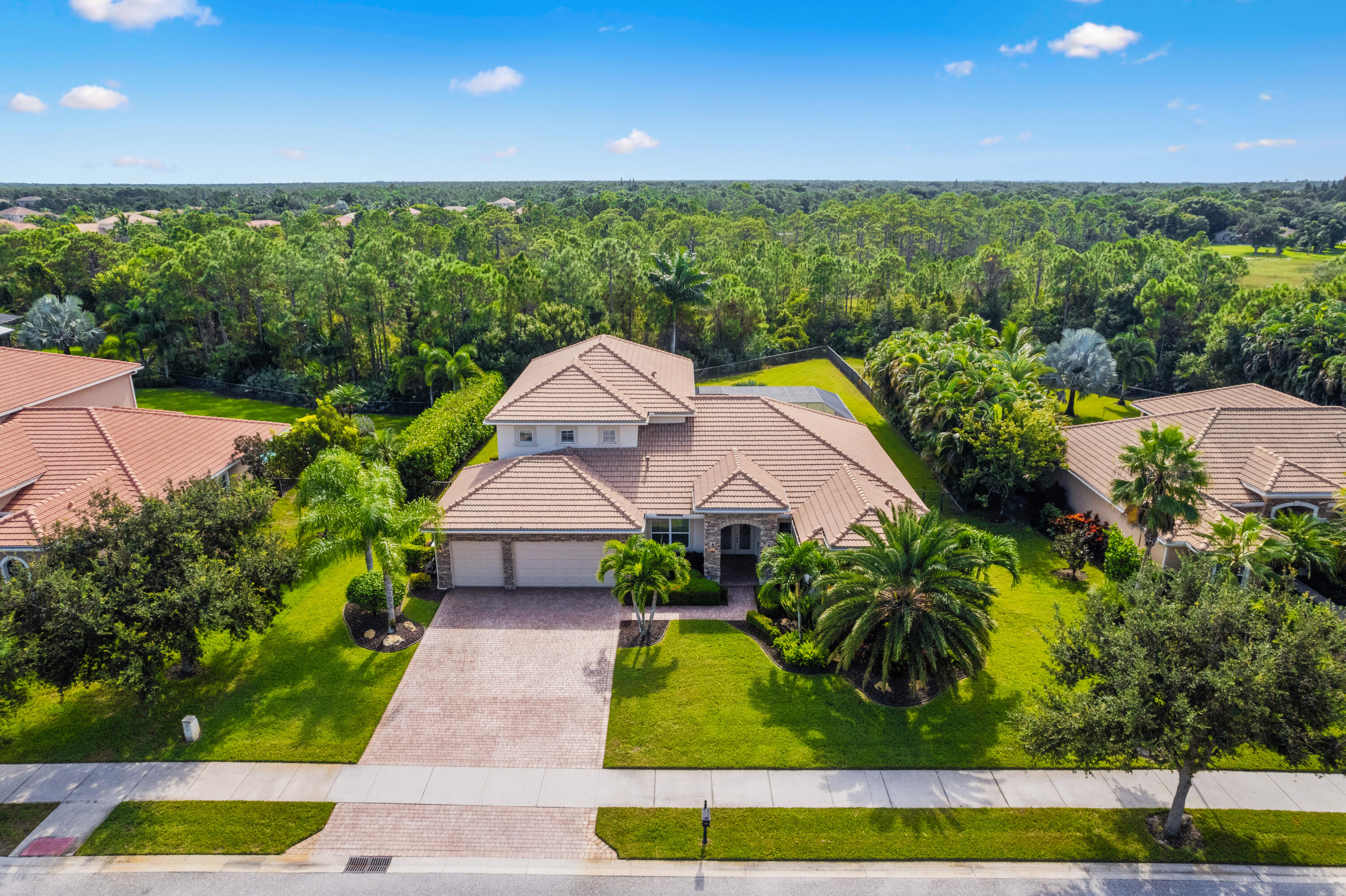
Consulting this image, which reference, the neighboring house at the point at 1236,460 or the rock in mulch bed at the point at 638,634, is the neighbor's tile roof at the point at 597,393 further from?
the neighboring house at the point at 1236,460

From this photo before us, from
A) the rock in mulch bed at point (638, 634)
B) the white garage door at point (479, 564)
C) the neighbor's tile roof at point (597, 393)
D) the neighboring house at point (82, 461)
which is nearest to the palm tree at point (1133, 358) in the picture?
the neighbor's tile roof at point (597, 393)

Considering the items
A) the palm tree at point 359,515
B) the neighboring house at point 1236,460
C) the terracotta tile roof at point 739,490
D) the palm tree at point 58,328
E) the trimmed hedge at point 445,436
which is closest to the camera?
the palm tree at point 359,515

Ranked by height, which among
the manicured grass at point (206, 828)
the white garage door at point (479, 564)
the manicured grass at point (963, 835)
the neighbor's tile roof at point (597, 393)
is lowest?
the manicured grass at point (963, 835)

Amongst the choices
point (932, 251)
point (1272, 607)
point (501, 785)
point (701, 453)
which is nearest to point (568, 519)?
point (701, 453)

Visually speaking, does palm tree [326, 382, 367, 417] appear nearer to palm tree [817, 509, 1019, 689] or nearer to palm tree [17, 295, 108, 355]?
palm tree [17, 295, 108, 355]

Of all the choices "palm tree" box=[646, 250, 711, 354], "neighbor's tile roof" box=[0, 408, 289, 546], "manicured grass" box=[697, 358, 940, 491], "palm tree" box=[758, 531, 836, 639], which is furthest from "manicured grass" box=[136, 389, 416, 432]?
"palm tree" box=[758, 531, 836, 639]
